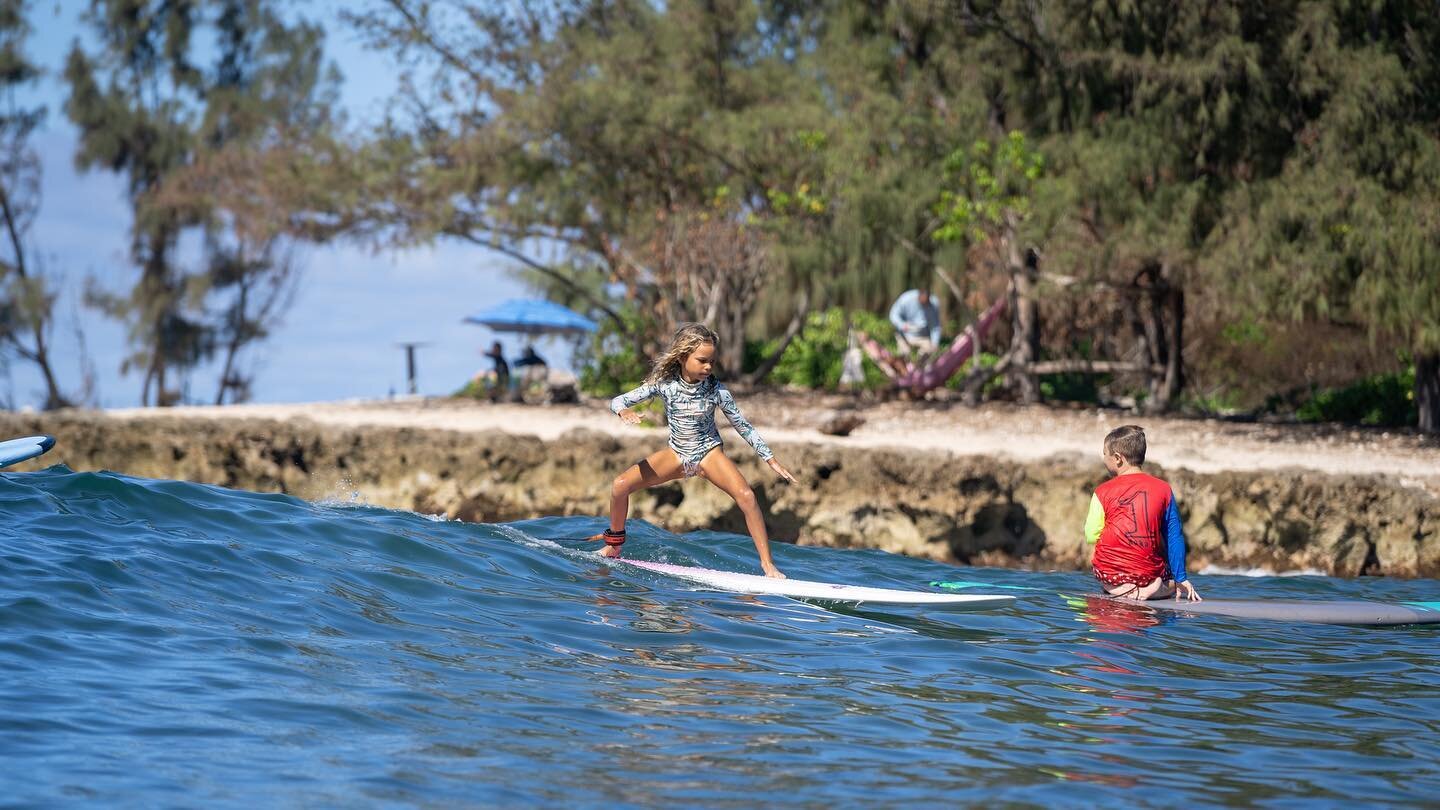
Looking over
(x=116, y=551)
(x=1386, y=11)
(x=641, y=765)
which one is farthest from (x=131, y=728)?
(x=1386, y=11)

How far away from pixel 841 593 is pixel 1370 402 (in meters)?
14.8

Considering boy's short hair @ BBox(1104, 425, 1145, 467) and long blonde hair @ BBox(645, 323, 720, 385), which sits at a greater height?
long blonde hair @ BBox(645, 323, 720, 385)

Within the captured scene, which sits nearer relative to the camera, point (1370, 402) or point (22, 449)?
point (22, 449)

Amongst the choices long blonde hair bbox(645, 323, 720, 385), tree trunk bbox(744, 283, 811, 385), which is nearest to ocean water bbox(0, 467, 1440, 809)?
long blonde hair bbox(645, 323, 720, 385)

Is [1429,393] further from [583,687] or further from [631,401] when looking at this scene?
[583,687]

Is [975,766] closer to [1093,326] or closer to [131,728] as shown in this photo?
[131,728]

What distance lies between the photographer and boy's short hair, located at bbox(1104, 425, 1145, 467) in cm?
823

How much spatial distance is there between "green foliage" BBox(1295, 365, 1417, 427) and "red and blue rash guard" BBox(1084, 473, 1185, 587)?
1267 centimetres

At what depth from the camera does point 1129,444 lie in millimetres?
8250

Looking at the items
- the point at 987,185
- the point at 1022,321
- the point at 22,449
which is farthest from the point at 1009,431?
the point at 22,449

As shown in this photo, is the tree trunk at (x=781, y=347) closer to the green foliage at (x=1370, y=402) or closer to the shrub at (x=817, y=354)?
the shrub at (x=817, y=354)

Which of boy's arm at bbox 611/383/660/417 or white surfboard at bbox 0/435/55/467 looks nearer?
boy's arm at bbox 611/383/660/417

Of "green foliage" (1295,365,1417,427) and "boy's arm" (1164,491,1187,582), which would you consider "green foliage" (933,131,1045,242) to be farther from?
"boy's arm" (1164,491,1187,582)

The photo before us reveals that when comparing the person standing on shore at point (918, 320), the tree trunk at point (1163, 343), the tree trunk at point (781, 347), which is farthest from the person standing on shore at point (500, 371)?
the tree trunk at point (1163, 343)
